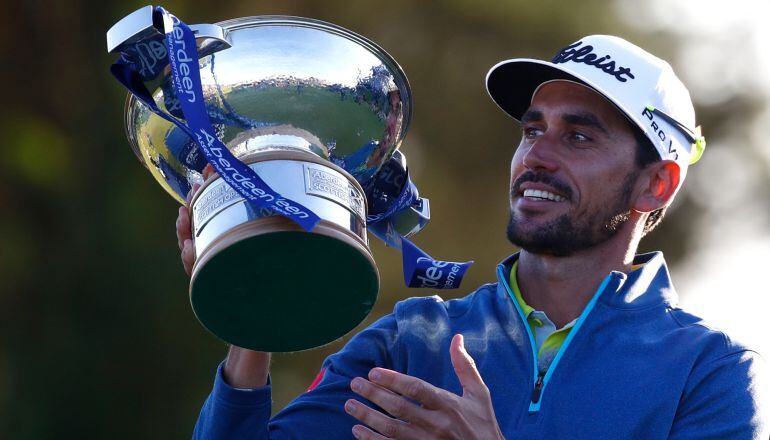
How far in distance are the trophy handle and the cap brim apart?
1.18m

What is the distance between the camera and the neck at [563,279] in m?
3.77

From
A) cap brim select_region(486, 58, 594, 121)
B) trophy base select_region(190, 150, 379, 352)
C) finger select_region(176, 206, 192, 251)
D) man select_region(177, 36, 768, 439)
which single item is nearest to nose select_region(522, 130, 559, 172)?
man select_region(177, 36, 768, 439)

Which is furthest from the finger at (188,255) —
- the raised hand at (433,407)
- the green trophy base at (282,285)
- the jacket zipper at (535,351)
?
the jacket zipper at (535,351)

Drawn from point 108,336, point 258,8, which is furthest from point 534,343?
point 258,8

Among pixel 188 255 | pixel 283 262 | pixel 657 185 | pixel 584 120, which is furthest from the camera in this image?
pixel 657 185

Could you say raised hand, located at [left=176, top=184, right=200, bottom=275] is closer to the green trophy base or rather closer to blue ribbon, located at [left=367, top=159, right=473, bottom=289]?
the green trophy base

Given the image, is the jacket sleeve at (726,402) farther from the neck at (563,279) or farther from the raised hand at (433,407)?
the raised hand at (433,407)

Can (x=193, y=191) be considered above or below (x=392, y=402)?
above

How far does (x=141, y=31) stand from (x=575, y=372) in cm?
132

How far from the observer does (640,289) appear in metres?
3.70

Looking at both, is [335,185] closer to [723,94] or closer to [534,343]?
[534,343]

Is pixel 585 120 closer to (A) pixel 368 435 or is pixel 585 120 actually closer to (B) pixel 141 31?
(A) pixel 368 435

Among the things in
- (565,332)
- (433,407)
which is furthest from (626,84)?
(433,407)

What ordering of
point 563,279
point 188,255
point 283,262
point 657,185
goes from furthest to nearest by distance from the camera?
point 657,185
point 563,279
point 188,255
point 283,262
